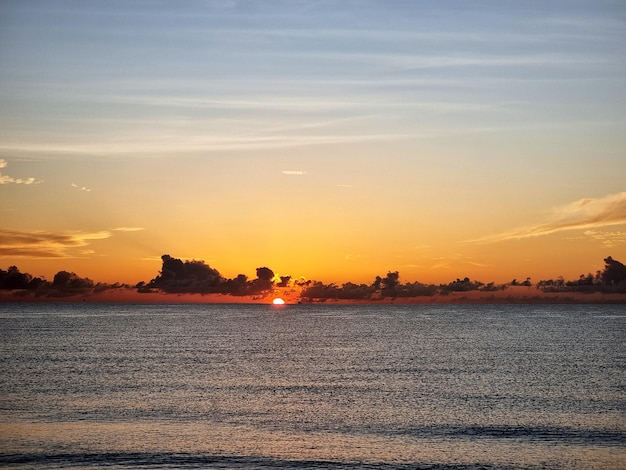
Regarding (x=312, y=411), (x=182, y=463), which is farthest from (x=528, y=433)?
(x=182, y=463)

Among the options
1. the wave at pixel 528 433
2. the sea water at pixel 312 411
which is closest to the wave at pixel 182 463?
the sea water at pixel 312 411

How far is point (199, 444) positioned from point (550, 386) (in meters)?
48.3

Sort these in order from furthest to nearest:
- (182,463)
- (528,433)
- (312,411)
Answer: (312,411), (528,433), (182,463)

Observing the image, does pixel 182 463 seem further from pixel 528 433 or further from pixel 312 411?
pixel 528 433

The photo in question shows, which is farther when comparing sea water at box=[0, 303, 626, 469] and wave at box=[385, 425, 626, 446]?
wave at box=[385, 425, 626, 446]

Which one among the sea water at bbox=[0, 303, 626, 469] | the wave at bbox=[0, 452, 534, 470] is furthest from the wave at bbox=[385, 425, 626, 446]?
the wave at bbox=[0, 452, 534, 470]

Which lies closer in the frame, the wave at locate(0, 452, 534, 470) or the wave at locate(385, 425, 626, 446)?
the wave at locate(0, 452, 534, 470)

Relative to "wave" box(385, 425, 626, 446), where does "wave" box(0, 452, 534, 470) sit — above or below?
below

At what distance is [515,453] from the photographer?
54.3m

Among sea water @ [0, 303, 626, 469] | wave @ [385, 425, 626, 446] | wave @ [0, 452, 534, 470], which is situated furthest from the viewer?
wave @ [385, 425, 626, 446]

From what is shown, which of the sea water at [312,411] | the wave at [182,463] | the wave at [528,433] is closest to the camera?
the wave at [182,463]

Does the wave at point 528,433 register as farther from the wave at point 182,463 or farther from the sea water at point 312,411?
the wave at point 182,463

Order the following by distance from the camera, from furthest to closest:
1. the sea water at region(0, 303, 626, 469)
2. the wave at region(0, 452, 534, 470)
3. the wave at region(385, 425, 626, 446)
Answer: the wave at region(385, 425, 626, 446) → the sea water at region(0, 303, 626, 469) → the wave at region(0, 452, 534, 470)

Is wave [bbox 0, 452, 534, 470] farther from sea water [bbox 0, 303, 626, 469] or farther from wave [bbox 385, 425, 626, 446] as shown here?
wave [bbox 385, 425, 626, 446]
